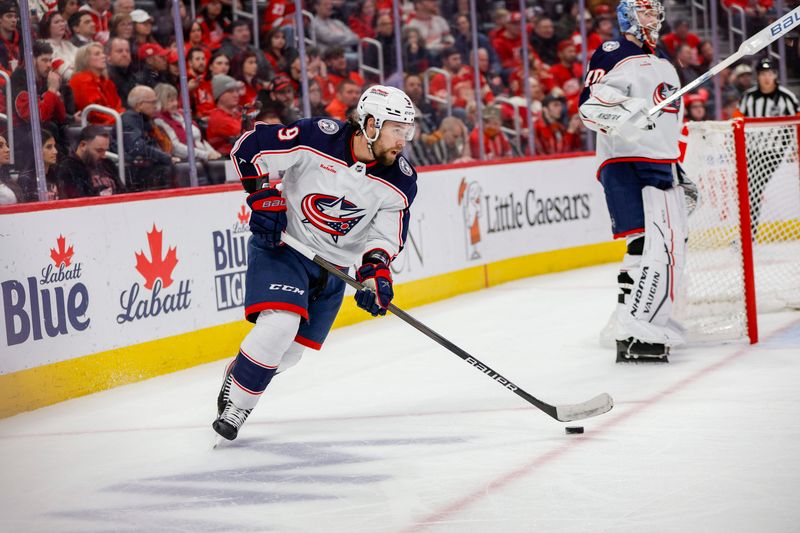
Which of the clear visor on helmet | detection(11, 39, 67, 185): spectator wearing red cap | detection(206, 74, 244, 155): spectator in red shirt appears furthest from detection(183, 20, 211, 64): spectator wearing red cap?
the clear visor on helmet

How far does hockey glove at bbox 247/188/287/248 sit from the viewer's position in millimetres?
3428

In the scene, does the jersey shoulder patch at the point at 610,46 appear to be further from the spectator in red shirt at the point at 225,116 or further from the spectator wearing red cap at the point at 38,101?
the spectator wearing red cap at the point at 38,101

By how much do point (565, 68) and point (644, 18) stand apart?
4790 millimetres

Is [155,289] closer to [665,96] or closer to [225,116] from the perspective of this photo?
[225,116]

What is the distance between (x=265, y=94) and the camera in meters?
6.51

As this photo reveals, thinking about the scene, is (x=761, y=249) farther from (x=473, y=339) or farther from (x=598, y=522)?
(x=598, y=522)

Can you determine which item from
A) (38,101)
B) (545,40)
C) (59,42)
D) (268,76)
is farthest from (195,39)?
(545,40)

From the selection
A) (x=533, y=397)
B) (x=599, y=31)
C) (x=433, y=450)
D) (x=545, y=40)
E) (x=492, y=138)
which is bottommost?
(x=433, y=450)

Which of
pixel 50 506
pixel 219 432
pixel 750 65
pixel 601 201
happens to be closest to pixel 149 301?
pixel 219 432

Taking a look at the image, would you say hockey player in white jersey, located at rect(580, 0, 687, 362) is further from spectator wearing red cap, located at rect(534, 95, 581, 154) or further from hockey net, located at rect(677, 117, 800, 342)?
spectator wearing red cap, located at rect(534, 95, 581, 154)

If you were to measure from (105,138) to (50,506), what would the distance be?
8.50 feet

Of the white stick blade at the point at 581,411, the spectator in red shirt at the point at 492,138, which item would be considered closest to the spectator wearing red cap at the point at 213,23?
the spectator in red shirt at the point at 492,138

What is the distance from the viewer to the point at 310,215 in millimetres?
3600

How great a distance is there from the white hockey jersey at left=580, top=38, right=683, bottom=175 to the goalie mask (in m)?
0.06
